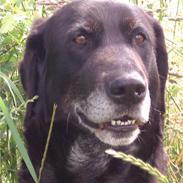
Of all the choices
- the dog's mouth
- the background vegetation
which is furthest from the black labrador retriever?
the background vegetation

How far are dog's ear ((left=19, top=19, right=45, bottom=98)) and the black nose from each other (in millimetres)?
691

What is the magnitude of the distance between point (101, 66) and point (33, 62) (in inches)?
23.3

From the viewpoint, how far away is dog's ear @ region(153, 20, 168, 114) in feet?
8.51

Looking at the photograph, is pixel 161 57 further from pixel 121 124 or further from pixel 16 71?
pixel 16 71

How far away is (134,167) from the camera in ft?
7.97

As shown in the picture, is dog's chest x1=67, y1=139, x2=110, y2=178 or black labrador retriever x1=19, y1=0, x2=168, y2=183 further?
dog's chest x1=67, y1=139, x2=110, y2=178

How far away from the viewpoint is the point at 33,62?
2531 mm

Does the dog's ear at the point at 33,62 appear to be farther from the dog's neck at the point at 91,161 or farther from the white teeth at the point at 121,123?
the white teeth at the point at 121,123

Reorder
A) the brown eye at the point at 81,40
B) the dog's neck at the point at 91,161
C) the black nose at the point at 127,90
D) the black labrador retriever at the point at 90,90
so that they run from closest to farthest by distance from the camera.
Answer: the black nose at the point at 127,90
the black labrador retriever at the point at 90,90
the brown eye at the point at 81,40
the dog's neck at the point at 91,161

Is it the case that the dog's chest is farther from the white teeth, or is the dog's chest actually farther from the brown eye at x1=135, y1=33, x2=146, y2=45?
the brown eye at x1=135, y1=33, x2=146, y2=45

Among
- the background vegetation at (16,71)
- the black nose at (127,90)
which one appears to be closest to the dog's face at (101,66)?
the black nose at (127,90)

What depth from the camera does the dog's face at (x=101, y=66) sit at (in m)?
1.99

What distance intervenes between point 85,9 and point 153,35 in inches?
16.9

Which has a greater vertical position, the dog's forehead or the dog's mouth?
the dog's forehead
